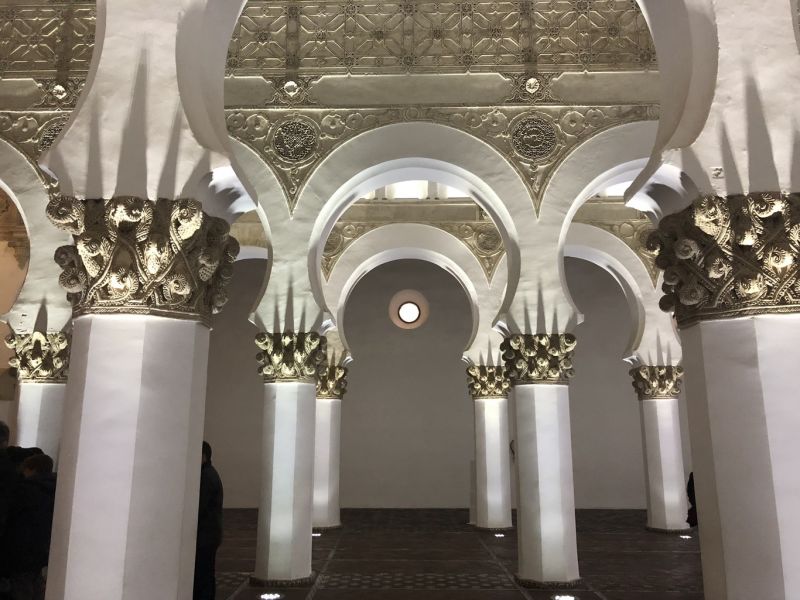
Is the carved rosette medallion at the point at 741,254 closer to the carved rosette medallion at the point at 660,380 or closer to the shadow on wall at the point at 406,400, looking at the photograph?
the carved rosette medallion at the point at 660,380

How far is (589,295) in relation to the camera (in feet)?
41.2

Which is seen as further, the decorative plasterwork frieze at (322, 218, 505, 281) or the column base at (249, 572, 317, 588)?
the decorative plasterwork frieze at (322, 218, 505, 281)

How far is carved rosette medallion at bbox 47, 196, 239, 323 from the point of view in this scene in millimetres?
2574

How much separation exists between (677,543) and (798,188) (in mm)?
6382

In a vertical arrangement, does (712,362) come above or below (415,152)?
below

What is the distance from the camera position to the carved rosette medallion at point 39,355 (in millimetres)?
5730

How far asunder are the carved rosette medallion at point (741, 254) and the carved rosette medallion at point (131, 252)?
198cm

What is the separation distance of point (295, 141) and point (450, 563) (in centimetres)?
435

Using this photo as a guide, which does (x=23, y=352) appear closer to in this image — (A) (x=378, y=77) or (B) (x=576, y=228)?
(A) (x=378, y=77)

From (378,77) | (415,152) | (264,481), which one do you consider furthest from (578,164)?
(264,481)

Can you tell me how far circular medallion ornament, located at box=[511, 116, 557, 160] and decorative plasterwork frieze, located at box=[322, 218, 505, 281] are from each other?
283cm

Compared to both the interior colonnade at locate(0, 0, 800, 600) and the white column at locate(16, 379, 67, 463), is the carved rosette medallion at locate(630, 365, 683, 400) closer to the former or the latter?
the interior colonnade at locate(0, 0, 800, 600)

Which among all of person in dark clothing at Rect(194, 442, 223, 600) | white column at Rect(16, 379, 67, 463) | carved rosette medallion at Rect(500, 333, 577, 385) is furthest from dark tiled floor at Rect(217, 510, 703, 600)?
white column at Rect(16, 379, 67, 463)

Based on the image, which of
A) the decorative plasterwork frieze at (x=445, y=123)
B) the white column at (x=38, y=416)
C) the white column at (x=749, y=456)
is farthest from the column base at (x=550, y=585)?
the white column at (x=38, y=416)
